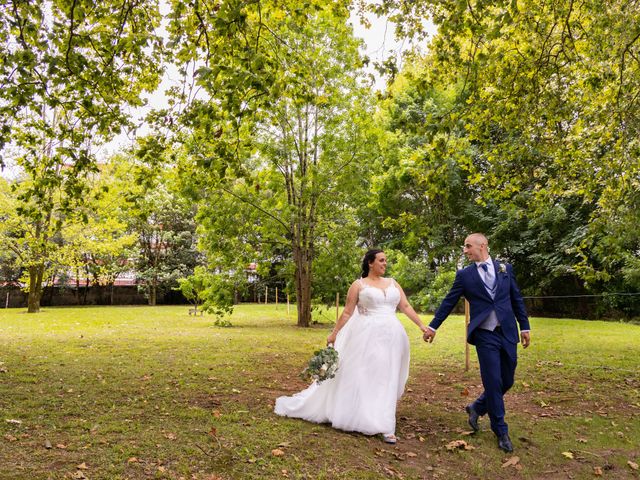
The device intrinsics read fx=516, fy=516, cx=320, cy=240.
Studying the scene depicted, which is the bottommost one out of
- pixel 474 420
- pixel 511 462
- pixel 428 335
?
pixel 511 462

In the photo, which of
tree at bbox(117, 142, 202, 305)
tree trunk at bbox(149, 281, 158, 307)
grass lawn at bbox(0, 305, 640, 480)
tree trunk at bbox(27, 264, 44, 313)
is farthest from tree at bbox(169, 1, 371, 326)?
tree trunk at bbox(149, 281, 158, 307)

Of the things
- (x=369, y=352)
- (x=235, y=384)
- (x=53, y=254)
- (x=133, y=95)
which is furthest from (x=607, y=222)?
(x=53, y=254)

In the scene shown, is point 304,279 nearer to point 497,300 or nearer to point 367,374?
point 367,374

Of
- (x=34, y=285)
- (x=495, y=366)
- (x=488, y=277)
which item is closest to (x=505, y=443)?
(x=495, y=366)

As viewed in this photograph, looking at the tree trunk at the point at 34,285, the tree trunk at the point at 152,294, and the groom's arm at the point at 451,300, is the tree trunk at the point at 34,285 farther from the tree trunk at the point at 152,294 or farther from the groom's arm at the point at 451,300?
the groom's arm at the point at 451,300

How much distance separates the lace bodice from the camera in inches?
250

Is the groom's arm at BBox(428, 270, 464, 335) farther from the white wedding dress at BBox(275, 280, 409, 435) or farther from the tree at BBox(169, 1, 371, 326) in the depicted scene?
the tree at BBox(169, 1, 371, 326)

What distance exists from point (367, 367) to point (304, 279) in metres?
14.2

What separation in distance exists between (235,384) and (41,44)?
5741 millimetres

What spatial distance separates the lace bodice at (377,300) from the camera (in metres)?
6.34

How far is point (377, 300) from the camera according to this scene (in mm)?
6336

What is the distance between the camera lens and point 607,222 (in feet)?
35.8

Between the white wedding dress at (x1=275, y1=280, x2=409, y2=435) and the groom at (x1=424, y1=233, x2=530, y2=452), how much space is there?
519 millimetres

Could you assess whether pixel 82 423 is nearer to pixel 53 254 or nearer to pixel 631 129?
pixel 631 129
